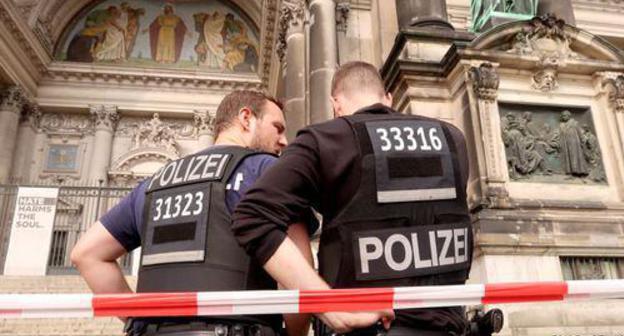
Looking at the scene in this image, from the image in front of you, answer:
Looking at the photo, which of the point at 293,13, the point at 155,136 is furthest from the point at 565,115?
the point at 155,136

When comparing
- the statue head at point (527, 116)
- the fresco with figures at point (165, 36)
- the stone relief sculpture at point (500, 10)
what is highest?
the fresco with figures at point (165, 36)

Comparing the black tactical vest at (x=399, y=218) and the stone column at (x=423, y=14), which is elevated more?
the stone column at (x=423, y=14)

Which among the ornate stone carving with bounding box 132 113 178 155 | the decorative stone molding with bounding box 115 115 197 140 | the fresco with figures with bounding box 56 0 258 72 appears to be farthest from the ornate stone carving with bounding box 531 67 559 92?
the fresco with figures with bounding box 56 0 258 72

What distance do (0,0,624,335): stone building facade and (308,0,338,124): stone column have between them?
3 centimetres

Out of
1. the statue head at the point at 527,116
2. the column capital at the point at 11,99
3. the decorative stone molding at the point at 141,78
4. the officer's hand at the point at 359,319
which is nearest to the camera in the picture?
the officer's hand at the point at 359,319

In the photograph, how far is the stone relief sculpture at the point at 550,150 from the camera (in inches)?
194

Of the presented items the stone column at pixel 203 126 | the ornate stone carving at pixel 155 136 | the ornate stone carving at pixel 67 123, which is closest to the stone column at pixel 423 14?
the stone column at pixel 203 126

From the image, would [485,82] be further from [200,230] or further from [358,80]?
[200,230]

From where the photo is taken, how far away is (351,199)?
4.83 ft

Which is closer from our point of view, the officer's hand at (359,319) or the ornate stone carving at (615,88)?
the officer's hand at (359,319)

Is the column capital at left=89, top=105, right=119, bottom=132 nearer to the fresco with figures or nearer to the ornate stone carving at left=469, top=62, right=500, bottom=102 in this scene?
the fresco with figures

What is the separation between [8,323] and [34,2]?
58.8 ft

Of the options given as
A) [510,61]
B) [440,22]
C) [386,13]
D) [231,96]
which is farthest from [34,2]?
[231,96]

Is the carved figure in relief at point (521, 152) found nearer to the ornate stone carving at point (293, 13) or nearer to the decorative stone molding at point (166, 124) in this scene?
the ornate stone carving at point (293, 13)
